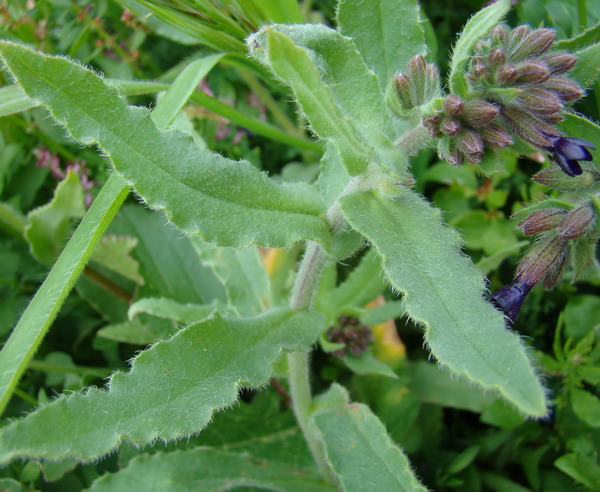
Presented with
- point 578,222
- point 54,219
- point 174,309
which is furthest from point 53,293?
point 578,222

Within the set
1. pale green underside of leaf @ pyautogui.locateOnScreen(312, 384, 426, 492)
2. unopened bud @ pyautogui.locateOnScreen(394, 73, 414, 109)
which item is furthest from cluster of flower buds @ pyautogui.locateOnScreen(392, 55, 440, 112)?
pale green underside of leaf @ pyautogui.locateOnScreen(312, 384, 426, 492)

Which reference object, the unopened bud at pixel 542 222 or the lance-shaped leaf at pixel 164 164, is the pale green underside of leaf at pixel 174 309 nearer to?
the lance-shaped leaf at pixel 164 164

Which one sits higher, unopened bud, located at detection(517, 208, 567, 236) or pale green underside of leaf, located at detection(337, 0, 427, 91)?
pale green underside of leaf, located at detection(337, 0, 427, 91)

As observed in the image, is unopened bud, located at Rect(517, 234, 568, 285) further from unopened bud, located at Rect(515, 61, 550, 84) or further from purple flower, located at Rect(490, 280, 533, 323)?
unopened bud, located at Rect(515, 61, 550, 84)

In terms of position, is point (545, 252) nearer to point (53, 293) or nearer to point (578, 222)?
point (578, 222)

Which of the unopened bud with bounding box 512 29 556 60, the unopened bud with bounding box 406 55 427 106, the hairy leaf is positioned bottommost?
the hairy leaf
